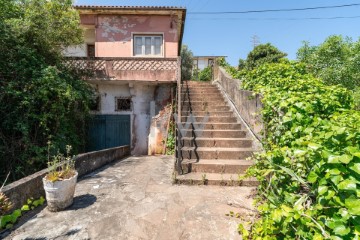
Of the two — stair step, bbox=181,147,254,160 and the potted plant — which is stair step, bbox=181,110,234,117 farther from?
the potted plant

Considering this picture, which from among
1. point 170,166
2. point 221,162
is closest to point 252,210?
point 221,162

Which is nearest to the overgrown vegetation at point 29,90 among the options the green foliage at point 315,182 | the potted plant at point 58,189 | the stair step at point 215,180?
the potted plant at point 58,189

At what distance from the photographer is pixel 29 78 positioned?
22.7 feet

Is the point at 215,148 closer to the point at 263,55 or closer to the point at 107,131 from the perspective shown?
the point at 107,131

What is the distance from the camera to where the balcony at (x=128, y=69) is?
972 cm

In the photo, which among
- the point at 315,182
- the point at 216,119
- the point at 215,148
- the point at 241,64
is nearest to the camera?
the point at 315,182

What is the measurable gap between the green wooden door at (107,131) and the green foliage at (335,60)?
941 centimetres

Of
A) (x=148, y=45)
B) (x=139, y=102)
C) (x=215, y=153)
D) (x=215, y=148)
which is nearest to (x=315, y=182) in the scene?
(x=215, y=153)

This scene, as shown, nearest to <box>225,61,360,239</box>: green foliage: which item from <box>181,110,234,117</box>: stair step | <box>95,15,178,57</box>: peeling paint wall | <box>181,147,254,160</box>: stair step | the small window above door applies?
<box>181,147,254,160</box>: stair step

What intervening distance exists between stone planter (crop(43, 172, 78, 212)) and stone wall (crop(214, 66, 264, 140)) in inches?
143

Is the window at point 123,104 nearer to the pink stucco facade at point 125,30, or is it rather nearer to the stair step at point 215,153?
the pink stucco facade at point 125,30

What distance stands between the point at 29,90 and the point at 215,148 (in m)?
5.82

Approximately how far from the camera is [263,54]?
20.8 metres

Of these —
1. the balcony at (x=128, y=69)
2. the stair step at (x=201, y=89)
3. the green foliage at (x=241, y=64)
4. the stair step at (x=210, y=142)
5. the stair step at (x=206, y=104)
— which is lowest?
the stair step at (x=210, y=142)
